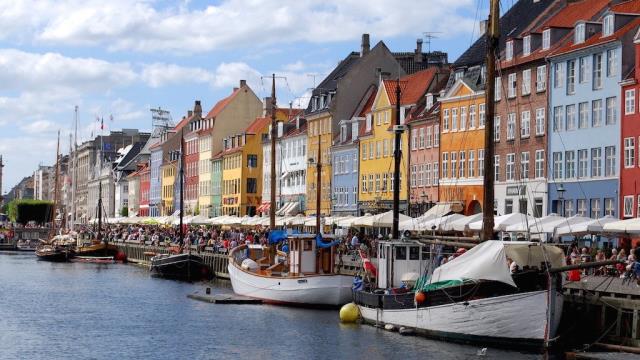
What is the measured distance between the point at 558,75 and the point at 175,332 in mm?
31076

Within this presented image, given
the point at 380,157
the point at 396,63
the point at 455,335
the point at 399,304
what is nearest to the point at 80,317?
the point at 399,304

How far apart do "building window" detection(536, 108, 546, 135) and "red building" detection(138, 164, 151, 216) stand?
108478 millimetres

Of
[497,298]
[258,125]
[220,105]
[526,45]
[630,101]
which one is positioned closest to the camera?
[497,298]

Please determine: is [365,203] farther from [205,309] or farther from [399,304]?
[399,304]

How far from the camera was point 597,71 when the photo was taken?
64.6 meters

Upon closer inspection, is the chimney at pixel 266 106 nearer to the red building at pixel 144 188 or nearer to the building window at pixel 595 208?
the red building at pixel 144 188

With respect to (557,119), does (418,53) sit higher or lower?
higher

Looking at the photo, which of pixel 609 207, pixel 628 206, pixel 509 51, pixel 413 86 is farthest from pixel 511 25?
pixel 628 206

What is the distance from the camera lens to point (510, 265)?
3866cm

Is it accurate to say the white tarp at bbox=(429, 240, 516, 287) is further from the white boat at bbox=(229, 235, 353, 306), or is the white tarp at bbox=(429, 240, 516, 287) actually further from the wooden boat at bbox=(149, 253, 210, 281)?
the wooden boat at bbox=(149, 253, 210, 281)

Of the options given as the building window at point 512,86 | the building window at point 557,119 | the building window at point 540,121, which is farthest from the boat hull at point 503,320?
the building window at point 512,86

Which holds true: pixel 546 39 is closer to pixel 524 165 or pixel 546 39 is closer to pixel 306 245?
pixel 524 165

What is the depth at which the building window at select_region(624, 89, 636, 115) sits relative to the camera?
6130cm

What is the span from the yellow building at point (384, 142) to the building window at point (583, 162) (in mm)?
19950
